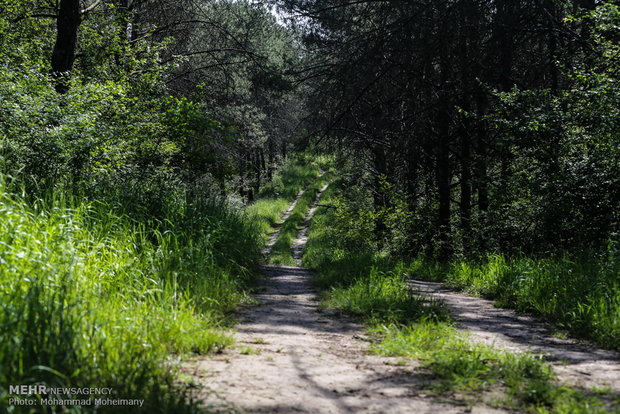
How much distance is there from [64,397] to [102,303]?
138 centimetres

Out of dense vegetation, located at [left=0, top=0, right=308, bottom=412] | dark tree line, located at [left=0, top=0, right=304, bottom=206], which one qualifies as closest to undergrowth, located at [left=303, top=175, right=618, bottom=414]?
dense vegetation, located at [left=0, top=0, right=308, bottom=412]

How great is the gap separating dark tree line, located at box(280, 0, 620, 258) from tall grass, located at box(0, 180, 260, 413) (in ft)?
18.9

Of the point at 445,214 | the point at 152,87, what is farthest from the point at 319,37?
the point at 445,214

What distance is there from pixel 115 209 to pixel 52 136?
4.22ft

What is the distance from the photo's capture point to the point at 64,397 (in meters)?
2.37

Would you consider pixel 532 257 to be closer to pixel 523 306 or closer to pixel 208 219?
pixel 523 306

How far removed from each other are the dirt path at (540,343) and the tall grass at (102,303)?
2534 mm

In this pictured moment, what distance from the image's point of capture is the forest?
2.96 meters

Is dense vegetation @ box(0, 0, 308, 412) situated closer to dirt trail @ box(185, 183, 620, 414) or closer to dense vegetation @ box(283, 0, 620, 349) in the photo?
dirt trail @ box(185, 183, 620, 414)

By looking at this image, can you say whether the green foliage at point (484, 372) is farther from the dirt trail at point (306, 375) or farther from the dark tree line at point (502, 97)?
the dark tree line at point (502, 97)

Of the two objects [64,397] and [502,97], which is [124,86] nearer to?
[502,97]

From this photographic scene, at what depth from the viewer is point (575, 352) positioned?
4184mm

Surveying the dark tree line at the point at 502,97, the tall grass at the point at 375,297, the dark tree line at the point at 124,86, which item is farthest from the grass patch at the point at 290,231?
the tall grass at the point at 375,297

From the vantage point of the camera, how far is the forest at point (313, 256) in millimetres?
2961
